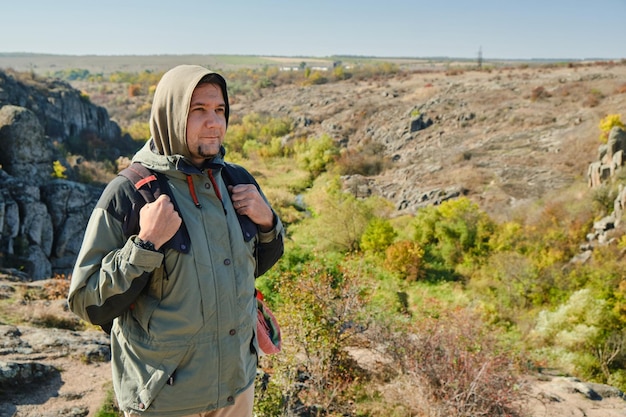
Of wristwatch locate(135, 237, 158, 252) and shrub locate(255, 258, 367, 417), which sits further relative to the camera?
shrub locate(255, 258, 367, 417)

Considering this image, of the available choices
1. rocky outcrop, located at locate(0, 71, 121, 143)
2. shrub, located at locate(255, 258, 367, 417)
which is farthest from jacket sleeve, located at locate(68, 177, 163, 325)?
rocky outcrop, located at locate(0, 71, 121, 143)

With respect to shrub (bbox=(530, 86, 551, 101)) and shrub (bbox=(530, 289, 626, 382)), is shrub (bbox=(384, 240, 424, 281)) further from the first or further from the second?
shrub (bbox=(530, 86, 551, 101))

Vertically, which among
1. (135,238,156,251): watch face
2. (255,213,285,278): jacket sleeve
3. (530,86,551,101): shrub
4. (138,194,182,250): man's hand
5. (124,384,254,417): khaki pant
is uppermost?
(530,86,551,101): shrub

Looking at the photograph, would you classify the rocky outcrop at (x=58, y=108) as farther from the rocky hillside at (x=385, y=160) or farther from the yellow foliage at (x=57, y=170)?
the yellow foliage at (x=57, y=170)

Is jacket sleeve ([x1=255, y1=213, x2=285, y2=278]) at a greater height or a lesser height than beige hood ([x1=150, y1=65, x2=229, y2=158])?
lesser

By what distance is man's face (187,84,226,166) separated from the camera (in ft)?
5.41

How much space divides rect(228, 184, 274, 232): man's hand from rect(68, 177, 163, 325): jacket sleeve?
1.31ft

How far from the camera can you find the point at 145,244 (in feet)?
4.79

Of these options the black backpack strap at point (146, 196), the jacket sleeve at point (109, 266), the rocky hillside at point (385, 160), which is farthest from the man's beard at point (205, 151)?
the rocky hillside at point (385, 160)

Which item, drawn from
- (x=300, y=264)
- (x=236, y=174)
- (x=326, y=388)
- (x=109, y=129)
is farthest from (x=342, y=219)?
(x=109, y=129)

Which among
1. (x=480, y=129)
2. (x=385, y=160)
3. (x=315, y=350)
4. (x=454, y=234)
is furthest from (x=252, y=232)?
(x=480, y=129)

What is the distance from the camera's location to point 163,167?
1614 millimetres

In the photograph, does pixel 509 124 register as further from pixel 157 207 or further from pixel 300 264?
pixel 157 207

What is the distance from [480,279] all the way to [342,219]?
468cm
